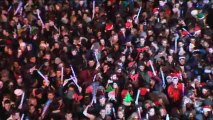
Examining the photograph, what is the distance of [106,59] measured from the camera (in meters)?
12.8

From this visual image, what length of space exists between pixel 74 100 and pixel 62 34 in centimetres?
283

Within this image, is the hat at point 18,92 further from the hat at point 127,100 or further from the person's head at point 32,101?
the hat at point 127,100

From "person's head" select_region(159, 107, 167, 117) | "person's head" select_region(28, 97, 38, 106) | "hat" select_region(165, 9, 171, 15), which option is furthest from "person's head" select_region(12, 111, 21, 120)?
"hat" select_region(165, 9, 171, 15)

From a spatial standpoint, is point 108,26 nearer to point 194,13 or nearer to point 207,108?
point 194,13

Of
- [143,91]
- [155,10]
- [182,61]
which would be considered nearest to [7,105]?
[143,91]

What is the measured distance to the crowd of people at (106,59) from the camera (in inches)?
440

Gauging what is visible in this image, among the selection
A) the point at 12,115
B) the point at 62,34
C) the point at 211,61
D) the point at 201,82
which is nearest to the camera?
the point at 12,115

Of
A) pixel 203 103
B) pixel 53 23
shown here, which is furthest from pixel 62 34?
pixel 203 103

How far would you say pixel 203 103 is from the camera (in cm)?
1119

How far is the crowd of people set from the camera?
11.2m

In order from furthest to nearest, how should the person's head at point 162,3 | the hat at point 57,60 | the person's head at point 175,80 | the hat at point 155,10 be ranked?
the person's head at point 162,3 < the hat at point 155,10 < the hat at point 57,60 < the person's head at point 175,80

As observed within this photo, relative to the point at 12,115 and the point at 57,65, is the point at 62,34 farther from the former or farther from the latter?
the point at 12,115

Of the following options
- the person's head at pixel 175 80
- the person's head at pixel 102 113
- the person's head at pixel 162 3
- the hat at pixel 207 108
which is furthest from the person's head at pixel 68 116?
the person's head at pixel 162 3

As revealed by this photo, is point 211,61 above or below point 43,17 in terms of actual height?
below
